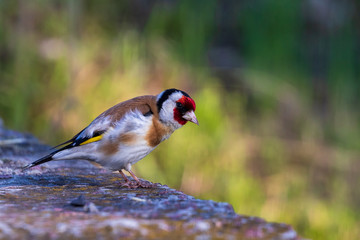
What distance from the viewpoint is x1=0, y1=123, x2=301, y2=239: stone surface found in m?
1.55

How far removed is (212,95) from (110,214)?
3.67 m

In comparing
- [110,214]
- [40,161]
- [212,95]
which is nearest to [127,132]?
[40,161]

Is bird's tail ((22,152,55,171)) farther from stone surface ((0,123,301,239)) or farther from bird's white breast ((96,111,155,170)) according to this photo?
bird's white breast ((96,111,155,170))

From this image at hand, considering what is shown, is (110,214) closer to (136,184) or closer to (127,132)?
(136,184)

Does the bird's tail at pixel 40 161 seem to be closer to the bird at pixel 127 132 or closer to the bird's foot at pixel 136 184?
the bird at pixel 127 132

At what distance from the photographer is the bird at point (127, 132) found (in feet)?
9.00

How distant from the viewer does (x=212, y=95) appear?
5324mm

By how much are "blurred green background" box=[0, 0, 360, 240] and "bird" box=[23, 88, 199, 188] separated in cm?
195

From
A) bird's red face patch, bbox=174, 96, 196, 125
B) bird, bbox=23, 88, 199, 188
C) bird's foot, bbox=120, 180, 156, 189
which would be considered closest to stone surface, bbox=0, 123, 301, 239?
bird's foot, bbox=120, 180, 156, 189

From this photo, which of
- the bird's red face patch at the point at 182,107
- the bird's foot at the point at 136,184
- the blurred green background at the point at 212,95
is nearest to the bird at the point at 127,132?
the bird's red face patch at the point at 182,107

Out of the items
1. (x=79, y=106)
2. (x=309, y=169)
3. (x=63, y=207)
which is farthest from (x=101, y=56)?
(x=63, y=207)

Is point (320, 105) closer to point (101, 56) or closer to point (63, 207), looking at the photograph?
point (101, 56)

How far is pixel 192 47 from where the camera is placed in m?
5.45

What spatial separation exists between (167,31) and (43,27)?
1182 millimetres
